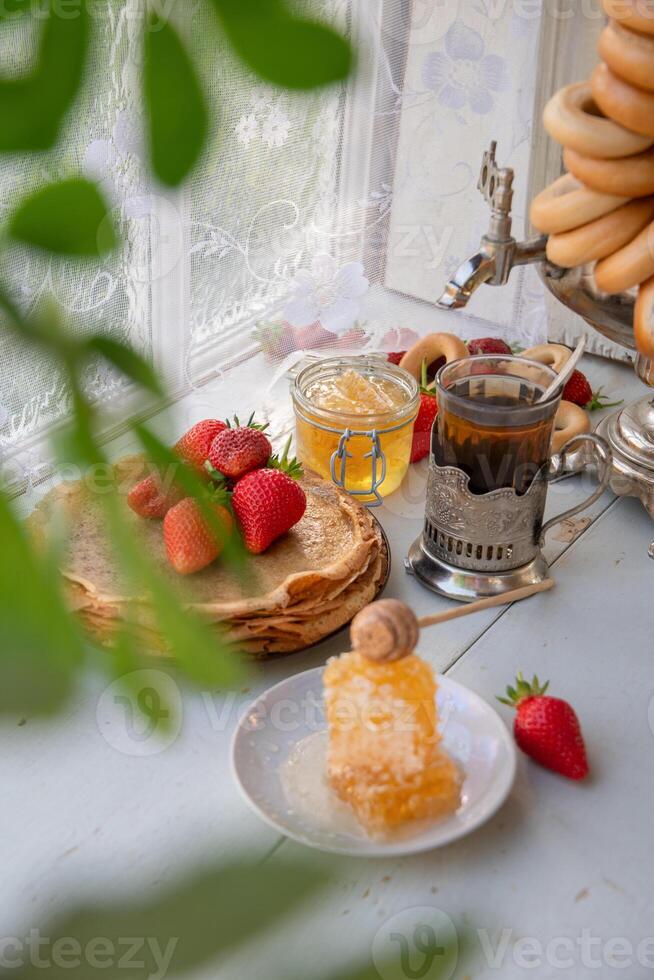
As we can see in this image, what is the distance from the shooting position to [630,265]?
893 mm

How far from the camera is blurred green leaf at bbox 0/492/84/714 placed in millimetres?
177

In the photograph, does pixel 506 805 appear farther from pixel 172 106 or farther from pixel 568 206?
pixel 172 106

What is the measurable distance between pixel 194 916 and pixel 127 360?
88 mm

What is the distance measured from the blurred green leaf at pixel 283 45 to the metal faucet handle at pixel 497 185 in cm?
82

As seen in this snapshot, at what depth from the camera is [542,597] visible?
989mm

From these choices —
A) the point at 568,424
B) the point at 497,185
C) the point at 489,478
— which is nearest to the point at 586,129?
the point at 497,185

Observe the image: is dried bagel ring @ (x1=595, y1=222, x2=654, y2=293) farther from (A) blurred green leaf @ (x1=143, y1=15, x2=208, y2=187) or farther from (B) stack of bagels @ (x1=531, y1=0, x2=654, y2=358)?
(A) blurred green leaf @ (x1=143, y1=15, x2=208, y2=187)

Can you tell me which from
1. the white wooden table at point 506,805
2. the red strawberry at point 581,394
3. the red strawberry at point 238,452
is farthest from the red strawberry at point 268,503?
the red strawberry at point 581,394

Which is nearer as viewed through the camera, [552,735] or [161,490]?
[161,490]

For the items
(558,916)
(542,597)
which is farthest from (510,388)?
(558,916)

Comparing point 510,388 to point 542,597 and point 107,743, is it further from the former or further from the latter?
point 107,743

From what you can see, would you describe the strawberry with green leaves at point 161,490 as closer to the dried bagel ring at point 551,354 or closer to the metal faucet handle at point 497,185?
the metal faucet handle at point 497,185

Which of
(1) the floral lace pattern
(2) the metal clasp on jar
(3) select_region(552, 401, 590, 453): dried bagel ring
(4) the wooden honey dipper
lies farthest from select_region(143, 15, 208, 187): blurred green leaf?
(3) select_region(552, 401, 590, 453): dried bagel ring

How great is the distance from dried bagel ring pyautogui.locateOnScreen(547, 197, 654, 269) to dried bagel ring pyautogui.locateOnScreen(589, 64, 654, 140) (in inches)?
3.3
